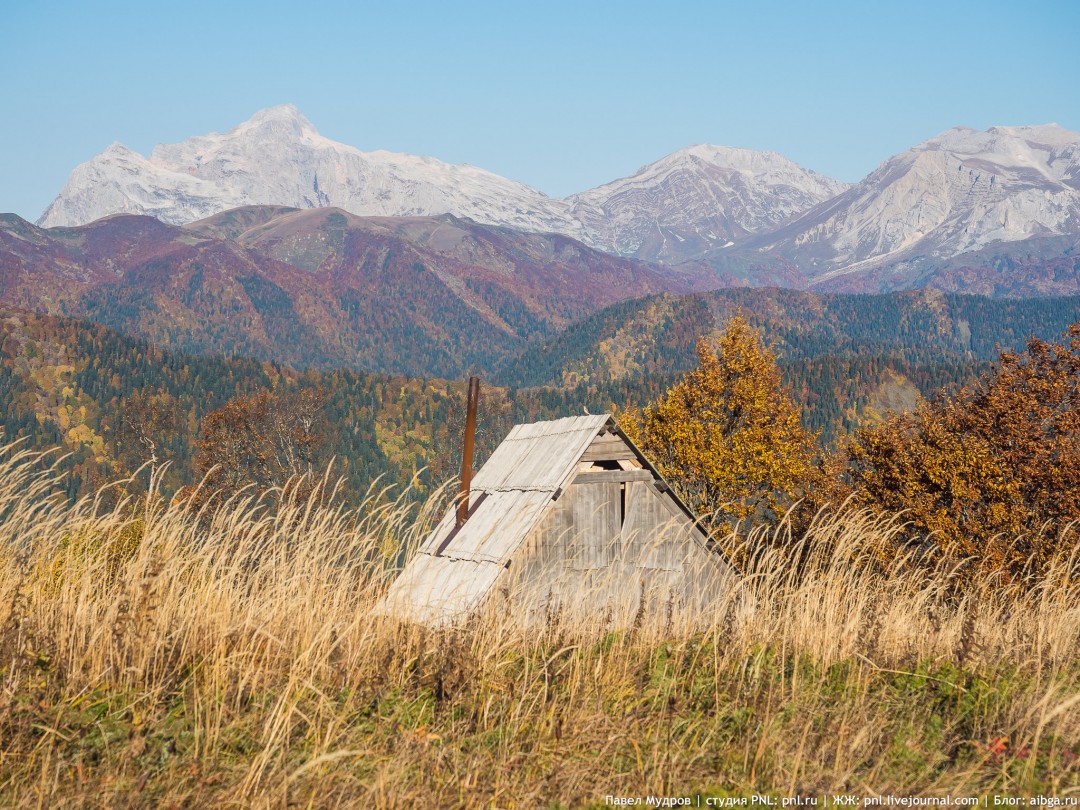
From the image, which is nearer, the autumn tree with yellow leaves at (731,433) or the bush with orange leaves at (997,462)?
the bush with orange leaves at (997,462)

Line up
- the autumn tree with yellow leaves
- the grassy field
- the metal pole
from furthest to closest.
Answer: the autumn tree with yellow leaves → the metal pole → the grassy field

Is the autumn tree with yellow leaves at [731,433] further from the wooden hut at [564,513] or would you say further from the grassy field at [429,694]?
the grassy field at [429,694]

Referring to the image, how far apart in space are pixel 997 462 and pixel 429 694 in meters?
31.7

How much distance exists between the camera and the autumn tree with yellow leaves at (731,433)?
1732 inches

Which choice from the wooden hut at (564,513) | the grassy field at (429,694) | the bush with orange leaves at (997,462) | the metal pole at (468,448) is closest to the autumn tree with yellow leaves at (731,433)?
the bush with orange leaves at (997,462)

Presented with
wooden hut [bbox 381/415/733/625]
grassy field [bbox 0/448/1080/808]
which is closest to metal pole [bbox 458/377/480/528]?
wooden hut [bbox 381/415/733/625]

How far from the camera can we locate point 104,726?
4.62 m

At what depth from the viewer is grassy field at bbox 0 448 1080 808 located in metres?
4.40

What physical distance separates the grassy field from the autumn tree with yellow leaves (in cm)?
3525

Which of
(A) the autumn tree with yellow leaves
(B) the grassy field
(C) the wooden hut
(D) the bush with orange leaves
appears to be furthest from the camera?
(A) the autumn tree with yellow leaves

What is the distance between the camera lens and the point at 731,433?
47.7 meters

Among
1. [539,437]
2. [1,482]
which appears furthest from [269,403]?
[1,482]

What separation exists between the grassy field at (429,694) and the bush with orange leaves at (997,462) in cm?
2155

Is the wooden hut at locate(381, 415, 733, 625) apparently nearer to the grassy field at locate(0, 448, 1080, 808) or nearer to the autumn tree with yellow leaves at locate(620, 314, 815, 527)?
the grassy field at locate(0, 448, 1080, 808)
